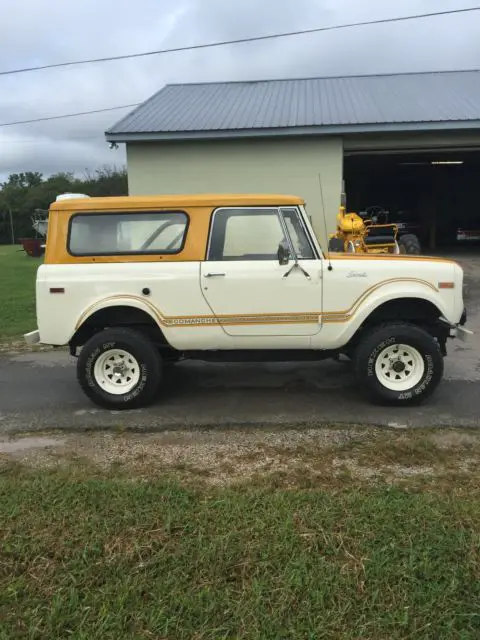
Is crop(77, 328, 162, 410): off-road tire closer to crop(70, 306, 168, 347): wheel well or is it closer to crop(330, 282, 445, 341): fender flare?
crop(70, 306, 168, 347): wheel well

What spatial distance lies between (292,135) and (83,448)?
11.1 metres

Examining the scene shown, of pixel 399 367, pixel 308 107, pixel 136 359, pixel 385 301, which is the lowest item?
pixel 399 367

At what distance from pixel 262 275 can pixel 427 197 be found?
21.8 m

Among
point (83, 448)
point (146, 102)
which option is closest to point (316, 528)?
point (83, 448)

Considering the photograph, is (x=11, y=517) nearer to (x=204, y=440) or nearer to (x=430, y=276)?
(x=204, y=440)

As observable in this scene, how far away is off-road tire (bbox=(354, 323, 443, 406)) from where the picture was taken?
534cm

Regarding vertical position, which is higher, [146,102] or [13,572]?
[146,102]

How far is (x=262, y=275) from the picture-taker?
17.4ft

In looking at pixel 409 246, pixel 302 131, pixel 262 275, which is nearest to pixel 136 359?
pixel 262 275

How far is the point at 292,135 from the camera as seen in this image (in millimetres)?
13875

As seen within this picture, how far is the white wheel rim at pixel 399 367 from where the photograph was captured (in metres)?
5.41

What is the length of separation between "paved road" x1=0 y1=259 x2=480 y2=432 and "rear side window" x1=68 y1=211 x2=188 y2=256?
156cm

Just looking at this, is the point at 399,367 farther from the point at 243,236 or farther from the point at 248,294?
the point at 243,236

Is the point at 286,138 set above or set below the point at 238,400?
above
